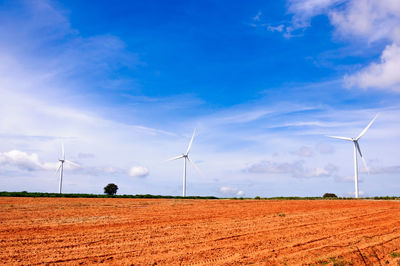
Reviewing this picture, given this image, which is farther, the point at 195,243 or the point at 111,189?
the point at 111,189

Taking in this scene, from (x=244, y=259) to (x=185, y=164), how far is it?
234 feet

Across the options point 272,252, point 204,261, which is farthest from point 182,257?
point 272,252

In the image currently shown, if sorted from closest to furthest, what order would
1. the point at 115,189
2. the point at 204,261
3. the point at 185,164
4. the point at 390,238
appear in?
1. the point at 204,261
2. the point at 390,238
3. the point at 185,164
4. the point at 115,189

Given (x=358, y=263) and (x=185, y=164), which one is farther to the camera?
(x=185, y=164)

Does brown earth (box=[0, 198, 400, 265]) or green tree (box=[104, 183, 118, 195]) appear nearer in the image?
brown earth (box=[0, 198, 400, 265])

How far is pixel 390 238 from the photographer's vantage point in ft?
60.8

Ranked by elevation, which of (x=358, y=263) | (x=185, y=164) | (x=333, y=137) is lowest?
(x=358, y=263)

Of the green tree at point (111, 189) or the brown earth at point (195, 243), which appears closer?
the brown earth at point (195, 243)

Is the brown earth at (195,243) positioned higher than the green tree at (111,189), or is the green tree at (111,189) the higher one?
the green tree at (111,189)

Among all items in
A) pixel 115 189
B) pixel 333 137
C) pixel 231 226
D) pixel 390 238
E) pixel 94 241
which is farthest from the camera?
pixel 115 189

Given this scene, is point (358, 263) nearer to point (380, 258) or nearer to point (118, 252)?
point (380, 258)

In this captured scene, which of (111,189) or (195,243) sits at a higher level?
(111,189)

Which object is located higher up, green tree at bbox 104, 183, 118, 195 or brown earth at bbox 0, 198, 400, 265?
green tree at bbox 104, 183, 118, 195

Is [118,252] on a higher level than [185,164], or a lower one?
lower
